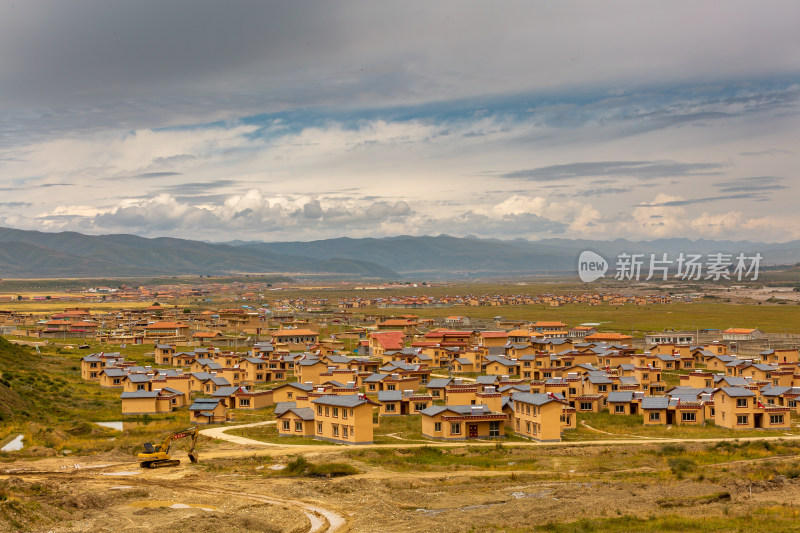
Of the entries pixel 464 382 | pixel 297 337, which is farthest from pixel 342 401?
pixel 297 337

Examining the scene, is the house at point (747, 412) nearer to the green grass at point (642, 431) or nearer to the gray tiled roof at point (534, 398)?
the green grass at point (642, 431)

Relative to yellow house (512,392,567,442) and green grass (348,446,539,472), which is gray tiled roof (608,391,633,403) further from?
green grass (348,446,539,472)

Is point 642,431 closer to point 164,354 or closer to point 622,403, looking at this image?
point 622,403

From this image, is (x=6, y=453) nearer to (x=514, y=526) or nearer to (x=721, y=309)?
(x=514, y=526)

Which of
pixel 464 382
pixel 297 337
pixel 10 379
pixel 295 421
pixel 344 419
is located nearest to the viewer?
pixel 344 419

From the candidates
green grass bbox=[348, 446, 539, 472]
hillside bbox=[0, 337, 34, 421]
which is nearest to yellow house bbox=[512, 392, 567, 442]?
green grass bbox=[348, 446, 539, 472]

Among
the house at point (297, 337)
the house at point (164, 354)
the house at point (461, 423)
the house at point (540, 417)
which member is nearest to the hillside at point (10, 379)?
the house at point (164, 354)
